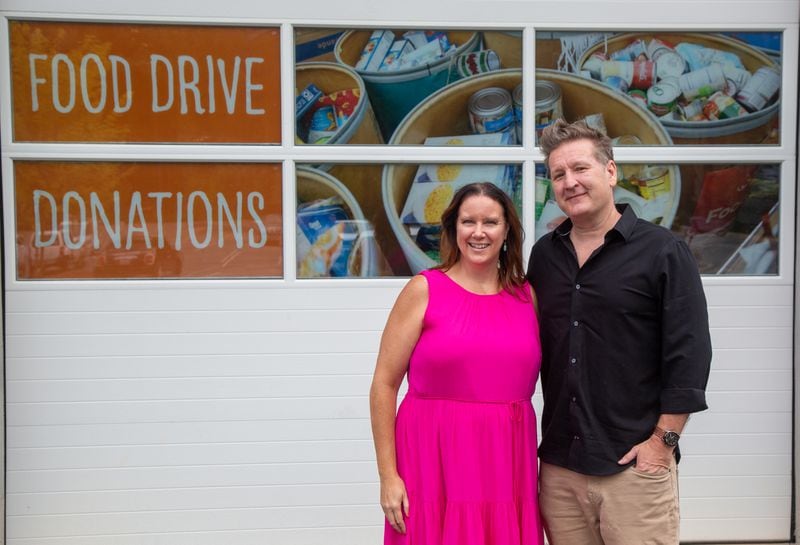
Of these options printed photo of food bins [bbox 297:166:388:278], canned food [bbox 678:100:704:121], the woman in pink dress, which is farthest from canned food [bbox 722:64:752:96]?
the woman in pink dress

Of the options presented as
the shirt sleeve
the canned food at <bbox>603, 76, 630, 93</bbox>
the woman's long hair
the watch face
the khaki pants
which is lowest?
the khaki pants

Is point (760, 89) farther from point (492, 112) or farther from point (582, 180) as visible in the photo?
point (582, 180)

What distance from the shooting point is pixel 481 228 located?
104 inches

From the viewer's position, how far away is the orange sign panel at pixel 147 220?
13.4 feet

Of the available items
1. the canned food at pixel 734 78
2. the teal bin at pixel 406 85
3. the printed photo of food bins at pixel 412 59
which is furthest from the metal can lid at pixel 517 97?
the canned food at pixel 734 78

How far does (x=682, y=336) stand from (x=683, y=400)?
0.18 m

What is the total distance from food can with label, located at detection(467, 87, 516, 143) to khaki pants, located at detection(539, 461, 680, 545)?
213 cm

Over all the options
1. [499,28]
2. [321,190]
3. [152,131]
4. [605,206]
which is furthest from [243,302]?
[605,206]

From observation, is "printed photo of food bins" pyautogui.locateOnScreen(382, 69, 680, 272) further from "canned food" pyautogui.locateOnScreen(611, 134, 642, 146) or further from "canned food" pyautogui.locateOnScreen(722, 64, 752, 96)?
"canned food" pyautogui.locateOnScreen(722, 64, 752, 96)

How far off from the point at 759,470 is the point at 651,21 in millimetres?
2373

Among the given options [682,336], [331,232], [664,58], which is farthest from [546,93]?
[682,336]

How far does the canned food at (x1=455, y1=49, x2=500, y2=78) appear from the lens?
427 cm

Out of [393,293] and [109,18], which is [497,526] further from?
[109,18]

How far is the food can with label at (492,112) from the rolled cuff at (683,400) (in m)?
2.16
